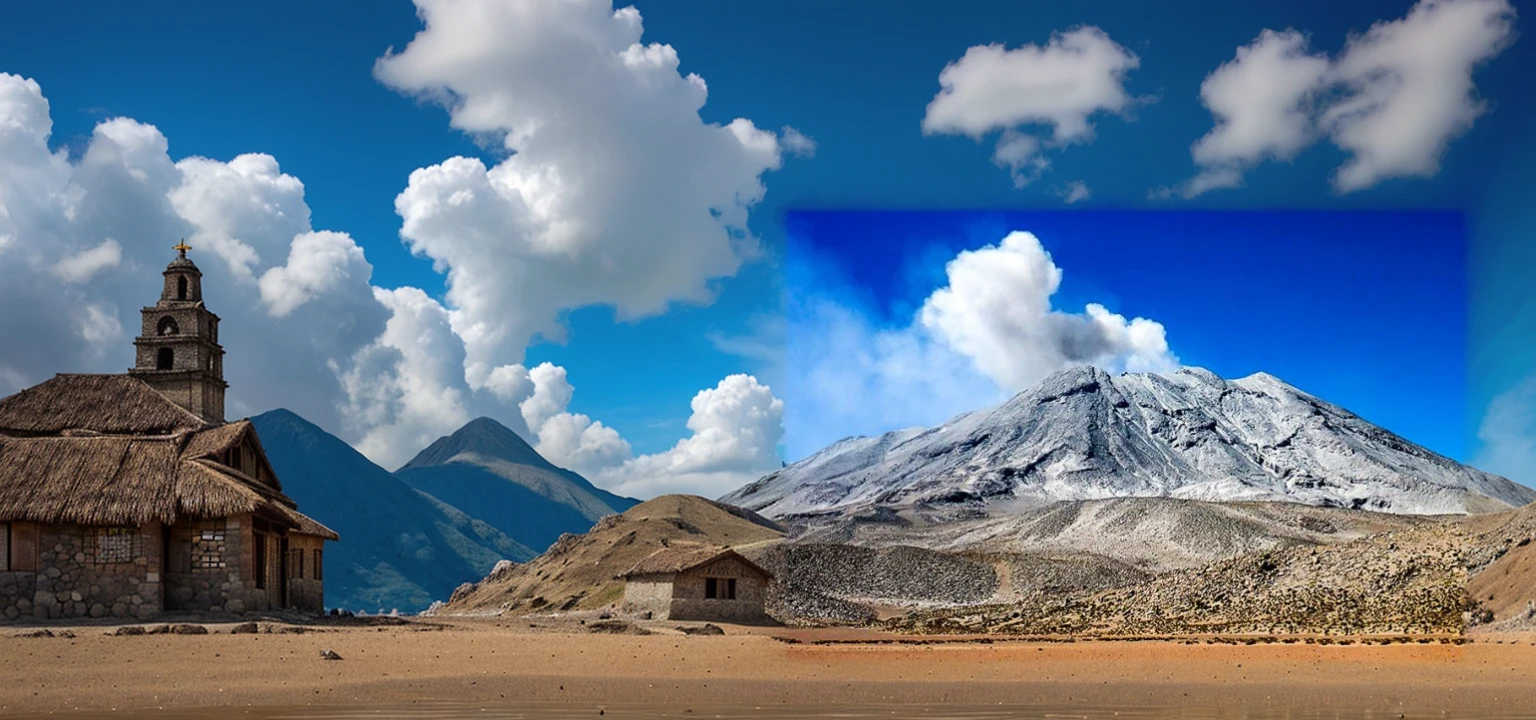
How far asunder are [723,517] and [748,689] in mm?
71598

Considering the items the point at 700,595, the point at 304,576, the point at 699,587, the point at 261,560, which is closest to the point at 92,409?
the point at 304,576

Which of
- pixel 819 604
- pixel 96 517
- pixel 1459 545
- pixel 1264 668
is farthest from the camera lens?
pixel 819 604

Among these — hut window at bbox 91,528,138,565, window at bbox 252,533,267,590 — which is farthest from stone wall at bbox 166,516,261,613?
window at bbox 252,533,267,590

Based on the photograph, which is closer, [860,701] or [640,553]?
[860,701]

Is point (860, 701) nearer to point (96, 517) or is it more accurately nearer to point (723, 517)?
point (96, 517)

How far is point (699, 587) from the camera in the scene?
4919cm

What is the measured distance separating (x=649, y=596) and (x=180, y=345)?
68.7ft

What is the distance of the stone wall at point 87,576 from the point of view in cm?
3594

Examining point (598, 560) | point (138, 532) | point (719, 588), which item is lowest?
point (719, 588)

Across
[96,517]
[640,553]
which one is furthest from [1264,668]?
[640,553]

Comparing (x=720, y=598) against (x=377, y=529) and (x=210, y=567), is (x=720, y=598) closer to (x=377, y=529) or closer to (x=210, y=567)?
(x=210, y=567)

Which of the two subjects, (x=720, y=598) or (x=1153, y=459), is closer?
(x=720, y=598)

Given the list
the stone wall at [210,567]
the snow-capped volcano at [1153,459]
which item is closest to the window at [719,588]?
the stone wall at [210,567]

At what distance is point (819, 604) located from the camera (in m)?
58.1
